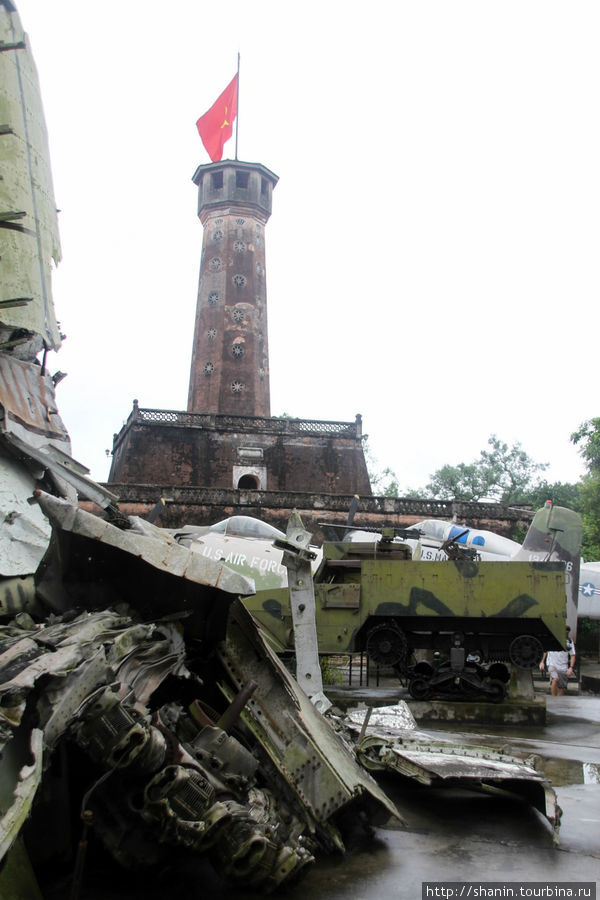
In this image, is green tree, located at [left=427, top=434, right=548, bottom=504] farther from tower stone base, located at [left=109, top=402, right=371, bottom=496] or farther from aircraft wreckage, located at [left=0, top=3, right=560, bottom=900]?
aircraft wreckage, located at [left=0, top=3, right=560, bottom=900]

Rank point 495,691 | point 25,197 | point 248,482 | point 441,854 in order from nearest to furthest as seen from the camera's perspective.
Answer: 1. point 441,854
2. point 25,197
3. point 495,691
4. point 248,482

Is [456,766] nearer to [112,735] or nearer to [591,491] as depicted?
[112,735]

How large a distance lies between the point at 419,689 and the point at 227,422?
82.7 feet

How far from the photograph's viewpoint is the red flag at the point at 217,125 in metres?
40.4

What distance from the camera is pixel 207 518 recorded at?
2980cm

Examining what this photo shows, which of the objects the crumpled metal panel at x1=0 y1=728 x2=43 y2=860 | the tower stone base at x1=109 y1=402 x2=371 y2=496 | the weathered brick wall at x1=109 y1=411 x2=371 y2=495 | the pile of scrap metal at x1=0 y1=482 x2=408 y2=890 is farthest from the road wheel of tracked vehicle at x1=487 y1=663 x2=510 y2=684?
the weathered brick wall at x1=109 y1=411 x2=371 y2=495

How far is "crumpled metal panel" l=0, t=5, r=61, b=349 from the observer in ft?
23.3

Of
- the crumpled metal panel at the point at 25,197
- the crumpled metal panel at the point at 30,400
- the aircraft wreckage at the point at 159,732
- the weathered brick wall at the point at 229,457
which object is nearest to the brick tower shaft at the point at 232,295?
the weathered brick wall at the point at 229,457

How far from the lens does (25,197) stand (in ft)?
24.5

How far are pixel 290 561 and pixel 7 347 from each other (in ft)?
9.67

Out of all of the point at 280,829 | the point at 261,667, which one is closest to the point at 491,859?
the point at 280,829

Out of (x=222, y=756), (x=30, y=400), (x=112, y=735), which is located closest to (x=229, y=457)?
(x=30, y=400)

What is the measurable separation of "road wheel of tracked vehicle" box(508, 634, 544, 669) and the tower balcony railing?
25.0m

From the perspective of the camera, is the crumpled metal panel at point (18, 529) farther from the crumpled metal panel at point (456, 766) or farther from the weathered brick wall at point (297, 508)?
the weathered brick wall at point (297, 508)
